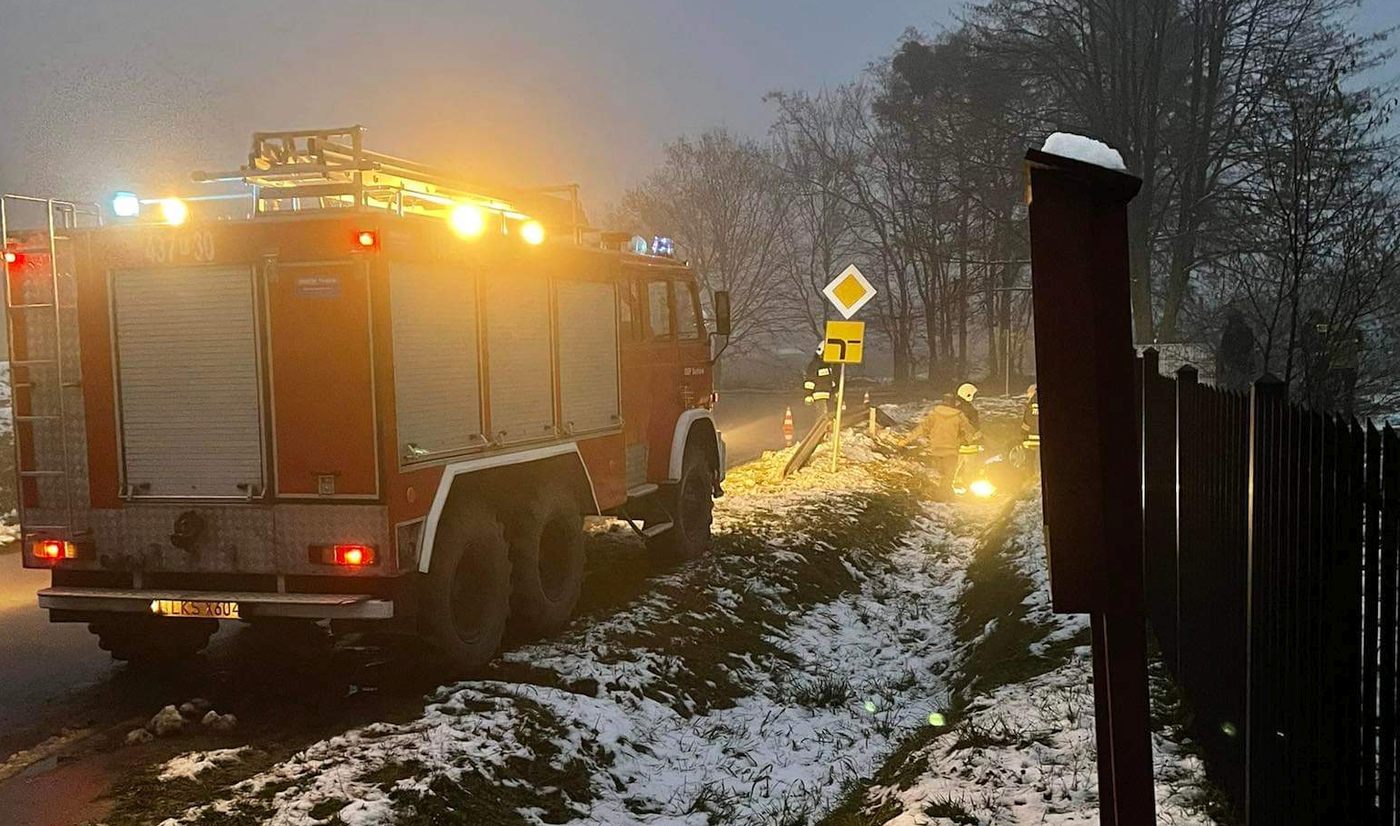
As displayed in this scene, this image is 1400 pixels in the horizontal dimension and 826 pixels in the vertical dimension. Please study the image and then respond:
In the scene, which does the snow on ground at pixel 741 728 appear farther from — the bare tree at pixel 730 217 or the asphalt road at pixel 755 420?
the bare tree at pixel 730 217

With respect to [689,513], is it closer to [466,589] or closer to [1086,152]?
[466,589]

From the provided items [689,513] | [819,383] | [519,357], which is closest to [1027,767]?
[519,357]

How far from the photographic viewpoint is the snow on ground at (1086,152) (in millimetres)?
2652

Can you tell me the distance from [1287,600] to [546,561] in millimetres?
5910

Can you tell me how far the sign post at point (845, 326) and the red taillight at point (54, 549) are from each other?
10093 mm

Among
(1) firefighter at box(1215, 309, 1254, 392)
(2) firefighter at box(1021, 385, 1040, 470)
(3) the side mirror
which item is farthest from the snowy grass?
(2) firefighter at box(1021, 385, 1040, 470)

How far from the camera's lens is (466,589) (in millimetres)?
7680

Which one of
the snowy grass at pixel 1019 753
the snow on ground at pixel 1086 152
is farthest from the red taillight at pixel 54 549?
the snow on ground at pixel 1086 152

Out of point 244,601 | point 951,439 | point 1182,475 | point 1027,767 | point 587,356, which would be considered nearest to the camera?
point 1027,767

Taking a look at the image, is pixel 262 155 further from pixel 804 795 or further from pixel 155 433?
pixel 804 795

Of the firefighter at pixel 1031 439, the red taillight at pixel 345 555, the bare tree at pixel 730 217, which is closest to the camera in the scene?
the red taillight at pixel 345 555

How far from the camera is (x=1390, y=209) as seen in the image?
14.2m

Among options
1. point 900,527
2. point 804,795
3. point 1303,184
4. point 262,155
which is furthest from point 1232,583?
point 900,527

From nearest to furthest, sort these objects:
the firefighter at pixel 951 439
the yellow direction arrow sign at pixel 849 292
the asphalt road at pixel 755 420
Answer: the yellow direction arrow sign at pixel 849 292, the firefighter at pixel 951 439, the asphalt road at pixel 755 420
